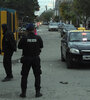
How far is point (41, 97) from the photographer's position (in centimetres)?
728

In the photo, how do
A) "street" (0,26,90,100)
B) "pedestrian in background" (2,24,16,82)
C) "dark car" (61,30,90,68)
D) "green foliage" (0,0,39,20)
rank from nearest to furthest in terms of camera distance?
"street" (0,26,90,100), "pedestrian in background" (2,24,16,82), "dark car" (61,30,90,68), "green foliage" (0,0,39,20)

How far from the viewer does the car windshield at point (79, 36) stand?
1274 centimetres

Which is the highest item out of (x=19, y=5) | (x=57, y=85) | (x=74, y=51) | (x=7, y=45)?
(x=19, y=5)

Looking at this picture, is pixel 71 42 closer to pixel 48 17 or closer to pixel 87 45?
pixel 87 45

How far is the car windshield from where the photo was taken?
12742mm

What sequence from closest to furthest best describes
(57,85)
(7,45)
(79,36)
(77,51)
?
(57,85) < (7,45) < (77,51) < (79,36)

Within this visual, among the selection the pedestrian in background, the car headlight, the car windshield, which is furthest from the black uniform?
the car windshield

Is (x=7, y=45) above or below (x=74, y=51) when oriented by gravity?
above

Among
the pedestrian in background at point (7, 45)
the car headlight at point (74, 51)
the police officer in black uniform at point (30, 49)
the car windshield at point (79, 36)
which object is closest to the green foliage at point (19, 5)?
the car windshield at point (79, 36)

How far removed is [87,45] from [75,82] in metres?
2.95

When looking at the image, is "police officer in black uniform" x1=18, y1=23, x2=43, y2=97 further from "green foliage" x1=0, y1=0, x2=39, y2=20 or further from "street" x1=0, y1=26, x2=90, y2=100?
"green foliage" x1=0, y1=0, x2=39, y2=20

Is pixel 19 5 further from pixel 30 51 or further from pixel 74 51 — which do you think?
pixel 30 51

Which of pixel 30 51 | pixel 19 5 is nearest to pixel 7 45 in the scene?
pixel 30 51

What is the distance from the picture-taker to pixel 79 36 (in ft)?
42.5
